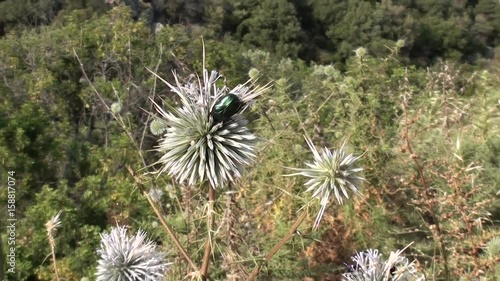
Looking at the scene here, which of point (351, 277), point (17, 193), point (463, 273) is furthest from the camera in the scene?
point (17, 193)

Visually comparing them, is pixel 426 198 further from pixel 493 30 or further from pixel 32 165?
pixel 493 30

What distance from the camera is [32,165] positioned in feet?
17.2

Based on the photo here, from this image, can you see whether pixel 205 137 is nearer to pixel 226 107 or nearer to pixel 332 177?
pixel 226 107

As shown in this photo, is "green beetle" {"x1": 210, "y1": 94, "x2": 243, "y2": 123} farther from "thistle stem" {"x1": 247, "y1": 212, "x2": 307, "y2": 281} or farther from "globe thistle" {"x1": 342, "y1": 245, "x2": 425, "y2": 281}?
"globe thistle" {"x1": 342, "y1": 245, "x2": 425, "y2": 281}

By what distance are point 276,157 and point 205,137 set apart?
61.5 inches

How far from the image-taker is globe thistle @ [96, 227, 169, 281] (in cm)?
176

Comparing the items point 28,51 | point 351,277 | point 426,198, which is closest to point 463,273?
point 426,198

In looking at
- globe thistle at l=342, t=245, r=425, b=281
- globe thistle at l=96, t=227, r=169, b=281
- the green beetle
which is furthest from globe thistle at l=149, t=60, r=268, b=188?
globe thistle at l=342, t=245, r=425, b=281

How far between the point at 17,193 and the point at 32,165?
0.92 feet

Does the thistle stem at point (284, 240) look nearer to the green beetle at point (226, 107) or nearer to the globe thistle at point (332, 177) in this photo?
the globe thistle at point (332, 177)

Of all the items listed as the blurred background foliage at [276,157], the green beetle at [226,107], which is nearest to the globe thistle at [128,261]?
the blurred background foliage at [276,157]

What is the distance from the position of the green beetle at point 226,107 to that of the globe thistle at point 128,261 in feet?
1.48

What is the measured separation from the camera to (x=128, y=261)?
1.79 m

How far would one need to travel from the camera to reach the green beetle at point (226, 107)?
61.2 inches
